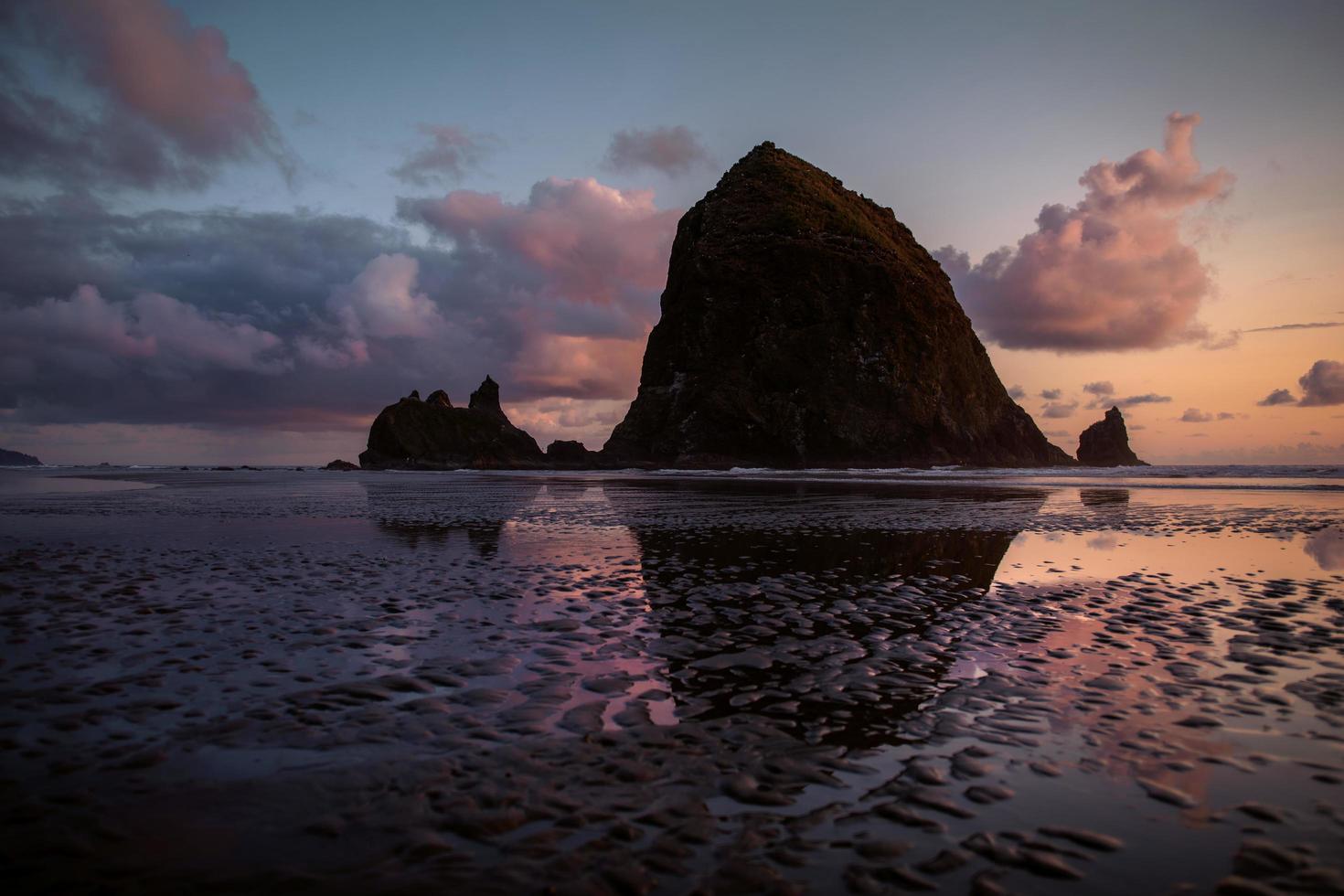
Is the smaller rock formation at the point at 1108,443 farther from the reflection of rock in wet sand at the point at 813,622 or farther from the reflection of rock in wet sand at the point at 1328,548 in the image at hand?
the reflection of rock in wet sand at the point at 813,622

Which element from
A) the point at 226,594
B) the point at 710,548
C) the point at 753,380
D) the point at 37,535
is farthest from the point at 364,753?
the point at 753,380

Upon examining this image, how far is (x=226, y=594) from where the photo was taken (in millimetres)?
11203

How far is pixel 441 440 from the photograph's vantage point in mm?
150000

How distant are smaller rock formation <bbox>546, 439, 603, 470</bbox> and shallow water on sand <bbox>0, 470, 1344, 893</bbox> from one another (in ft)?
346

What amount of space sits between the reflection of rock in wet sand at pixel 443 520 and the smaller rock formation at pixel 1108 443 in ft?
498

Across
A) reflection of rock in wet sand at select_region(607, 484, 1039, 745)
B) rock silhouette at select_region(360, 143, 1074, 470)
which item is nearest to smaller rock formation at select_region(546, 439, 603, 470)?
rock silhouette at select_region(360, 143, 1074, 470)

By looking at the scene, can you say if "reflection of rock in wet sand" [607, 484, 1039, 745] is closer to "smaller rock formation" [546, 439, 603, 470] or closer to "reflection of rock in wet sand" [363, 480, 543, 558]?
"reflection of rock in wet sand" [363, 480, 543, 558]

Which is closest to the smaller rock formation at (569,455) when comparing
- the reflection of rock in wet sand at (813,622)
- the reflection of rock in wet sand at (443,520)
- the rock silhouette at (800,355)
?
the rock silhouette at (800,355)

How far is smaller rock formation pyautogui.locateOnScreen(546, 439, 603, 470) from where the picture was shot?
119381mm

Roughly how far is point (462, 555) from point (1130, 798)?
46.2ft

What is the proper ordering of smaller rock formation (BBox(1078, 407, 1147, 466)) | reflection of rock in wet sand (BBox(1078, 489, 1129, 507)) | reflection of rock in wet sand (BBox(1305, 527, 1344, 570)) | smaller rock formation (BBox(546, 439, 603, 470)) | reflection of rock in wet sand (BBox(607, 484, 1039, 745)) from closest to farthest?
reflection of rock in wet sand (BBox(607, 484, 1039, 745)) → reflection of rock in wet sand (BBox(1305, 527, 1344, 570)) → reflection of rock in wet sand (BBox(1078, 489, 1129, 507)) → smaller rock formation (BBox(546, 439, 603, 470)) → smaller rock formation (BBox(1078, 407, 1147, 466))

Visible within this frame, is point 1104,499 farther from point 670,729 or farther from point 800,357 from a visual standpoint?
point 800,357

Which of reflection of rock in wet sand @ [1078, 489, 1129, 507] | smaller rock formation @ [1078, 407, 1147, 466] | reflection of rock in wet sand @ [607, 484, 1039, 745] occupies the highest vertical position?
smaller rock formation @ [1078, 407, 1147, 466]

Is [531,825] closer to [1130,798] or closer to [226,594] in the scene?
[1130,798]
